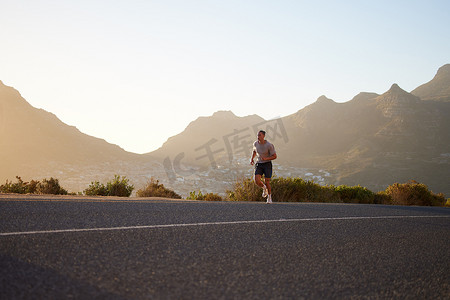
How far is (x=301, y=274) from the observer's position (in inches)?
141

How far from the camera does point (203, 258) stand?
3.84 meters

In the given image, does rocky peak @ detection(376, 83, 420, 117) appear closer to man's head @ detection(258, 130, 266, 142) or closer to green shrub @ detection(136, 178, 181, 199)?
green shrub @ detection(136, 178, 181, 199)

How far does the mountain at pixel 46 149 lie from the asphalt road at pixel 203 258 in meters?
101

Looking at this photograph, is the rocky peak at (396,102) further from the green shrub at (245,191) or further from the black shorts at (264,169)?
the black shorts at (264,169)

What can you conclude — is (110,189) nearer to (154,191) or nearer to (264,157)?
(154,191)

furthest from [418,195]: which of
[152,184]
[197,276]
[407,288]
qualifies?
[197,276]

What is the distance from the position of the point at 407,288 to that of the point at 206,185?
116 meters

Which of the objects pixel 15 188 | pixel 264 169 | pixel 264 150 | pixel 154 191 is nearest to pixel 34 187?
pixel 15 188

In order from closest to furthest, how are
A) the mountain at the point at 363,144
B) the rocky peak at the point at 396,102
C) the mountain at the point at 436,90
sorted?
the mountain at the point at 363,144
the rocky peak at the point at 396,102
the mountain at the point at 436,90

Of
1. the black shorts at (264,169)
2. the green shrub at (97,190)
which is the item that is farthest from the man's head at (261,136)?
the green shrub at (97,190)

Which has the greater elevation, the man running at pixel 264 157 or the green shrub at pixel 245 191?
the man running at pixel 264 157

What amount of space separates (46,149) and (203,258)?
133269 mm

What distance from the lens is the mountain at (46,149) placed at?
10906cm

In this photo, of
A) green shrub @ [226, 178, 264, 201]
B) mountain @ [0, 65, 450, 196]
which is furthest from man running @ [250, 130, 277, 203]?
mountain @ [0, 65, 450, 196]
